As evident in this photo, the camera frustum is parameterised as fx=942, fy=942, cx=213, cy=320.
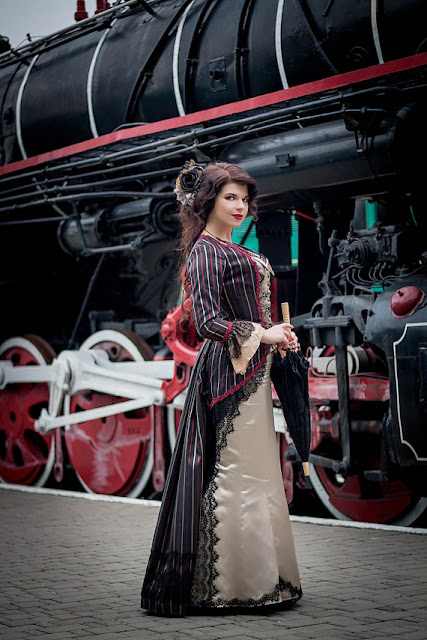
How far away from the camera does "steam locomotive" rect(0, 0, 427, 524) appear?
190 inches

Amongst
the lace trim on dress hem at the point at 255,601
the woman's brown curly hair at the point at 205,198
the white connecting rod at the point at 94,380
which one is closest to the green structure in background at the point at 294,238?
the white connecting rod at the point at 94,380

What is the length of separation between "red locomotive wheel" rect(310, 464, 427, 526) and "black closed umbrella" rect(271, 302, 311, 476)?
1.66m

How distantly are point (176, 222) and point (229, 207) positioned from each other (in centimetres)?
320

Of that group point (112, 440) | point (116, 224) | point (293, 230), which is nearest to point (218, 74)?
point (293, 230)

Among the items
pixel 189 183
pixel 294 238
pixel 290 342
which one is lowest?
pixel 290 342

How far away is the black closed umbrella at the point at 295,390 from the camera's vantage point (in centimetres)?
376

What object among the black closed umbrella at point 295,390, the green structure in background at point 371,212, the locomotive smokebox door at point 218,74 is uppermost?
the locomotive smokebox door at point 218,74

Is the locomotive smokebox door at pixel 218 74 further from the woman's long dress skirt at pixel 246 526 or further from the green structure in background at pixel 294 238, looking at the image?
the woman's long dress skirt at pixel 246 526

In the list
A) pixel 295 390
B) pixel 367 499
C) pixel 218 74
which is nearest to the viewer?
pixel 295 390

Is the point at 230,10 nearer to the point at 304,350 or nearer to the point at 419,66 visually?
the point at 419,66

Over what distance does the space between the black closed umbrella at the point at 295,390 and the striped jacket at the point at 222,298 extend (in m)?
0.13

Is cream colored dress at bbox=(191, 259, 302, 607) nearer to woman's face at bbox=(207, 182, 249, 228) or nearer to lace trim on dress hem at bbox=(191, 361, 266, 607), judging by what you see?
lace trim on dress hem at bbox=(191, 361, 266, 607)

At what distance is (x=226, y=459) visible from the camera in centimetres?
354

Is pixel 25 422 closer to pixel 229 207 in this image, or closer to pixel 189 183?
pixel 189 183
